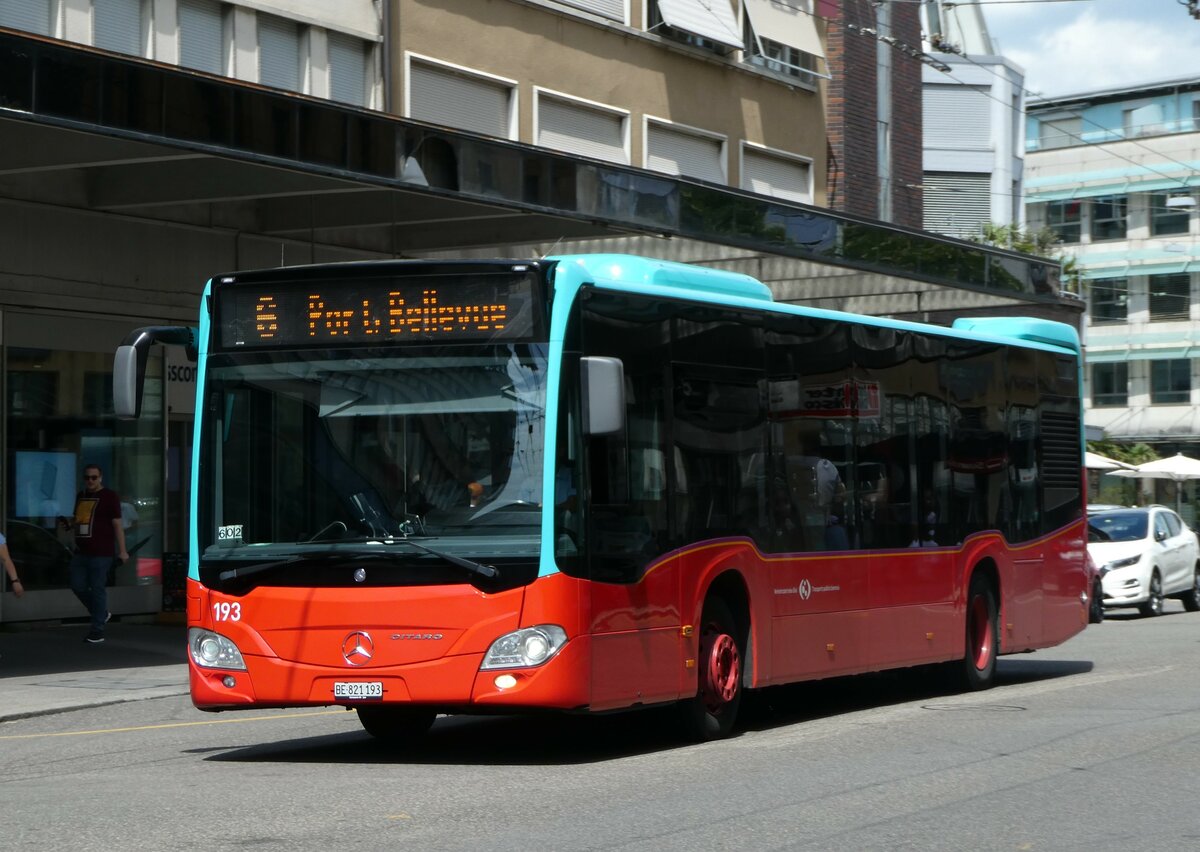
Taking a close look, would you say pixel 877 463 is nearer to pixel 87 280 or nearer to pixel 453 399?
pixel 453 399

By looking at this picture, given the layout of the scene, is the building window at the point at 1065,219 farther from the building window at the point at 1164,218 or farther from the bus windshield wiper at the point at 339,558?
the bus windshield wiper at the point at 339,558

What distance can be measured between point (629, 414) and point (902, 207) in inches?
1126

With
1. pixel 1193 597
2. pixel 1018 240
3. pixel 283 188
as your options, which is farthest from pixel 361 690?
pixel 1018 240

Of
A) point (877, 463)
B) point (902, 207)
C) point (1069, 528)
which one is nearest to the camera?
point (877, 463)

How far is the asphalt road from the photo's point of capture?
7.96m

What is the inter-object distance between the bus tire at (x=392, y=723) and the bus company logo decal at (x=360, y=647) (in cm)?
154

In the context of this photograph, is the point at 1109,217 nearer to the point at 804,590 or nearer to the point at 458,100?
the point at 458,100

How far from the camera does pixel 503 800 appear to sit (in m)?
8.98

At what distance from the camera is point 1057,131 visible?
7569 centimetres

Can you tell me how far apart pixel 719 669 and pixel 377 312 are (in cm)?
302

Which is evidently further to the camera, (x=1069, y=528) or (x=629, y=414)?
(x=1069, y=528)

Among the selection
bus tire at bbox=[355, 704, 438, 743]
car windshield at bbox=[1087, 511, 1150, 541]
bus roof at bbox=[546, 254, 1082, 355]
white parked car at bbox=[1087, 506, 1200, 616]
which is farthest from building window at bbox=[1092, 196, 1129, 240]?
bus tire at bbox=[355, 704, 438, 743]

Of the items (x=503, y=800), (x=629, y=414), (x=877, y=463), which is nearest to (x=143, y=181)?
(x=877, y=463)

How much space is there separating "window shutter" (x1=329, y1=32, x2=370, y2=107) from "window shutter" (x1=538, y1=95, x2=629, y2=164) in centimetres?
331
